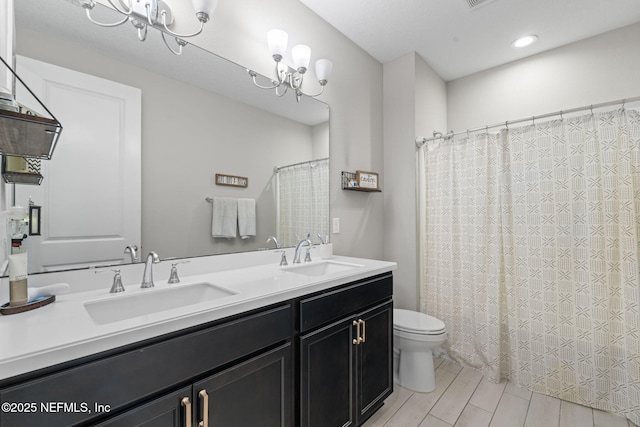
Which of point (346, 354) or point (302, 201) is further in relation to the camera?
point (302, 201)

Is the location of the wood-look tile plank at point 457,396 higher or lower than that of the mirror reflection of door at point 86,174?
lower

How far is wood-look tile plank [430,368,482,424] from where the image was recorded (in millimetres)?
1774

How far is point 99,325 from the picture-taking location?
0.80 meters

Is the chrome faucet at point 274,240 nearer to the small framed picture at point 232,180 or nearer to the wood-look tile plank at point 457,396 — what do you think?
the small framed picture at point 232,180

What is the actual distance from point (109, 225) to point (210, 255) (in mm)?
469

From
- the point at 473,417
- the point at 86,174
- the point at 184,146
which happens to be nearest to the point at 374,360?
the point at 473,417

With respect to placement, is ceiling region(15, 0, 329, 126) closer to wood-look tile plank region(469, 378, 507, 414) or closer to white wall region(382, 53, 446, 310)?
white wall region(382, 53, 446, 310)

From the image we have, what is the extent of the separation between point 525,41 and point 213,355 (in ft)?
10.1

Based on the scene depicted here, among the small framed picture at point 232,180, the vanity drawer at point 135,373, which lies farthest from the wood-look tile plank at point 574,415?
the small framed picture at point 232,180

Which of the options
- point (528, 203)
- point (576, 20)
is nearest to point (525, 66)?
point (576, 20)

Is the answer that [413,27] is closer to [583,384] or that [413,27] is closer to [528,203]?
[528,203]

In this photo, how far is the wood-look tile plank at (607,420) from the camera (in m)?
1.69

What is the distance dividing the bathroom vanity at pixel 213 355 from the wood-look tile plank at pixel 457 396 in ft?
1.44

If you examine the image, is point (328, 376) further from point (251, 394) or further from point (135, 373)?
point (135, 373)
